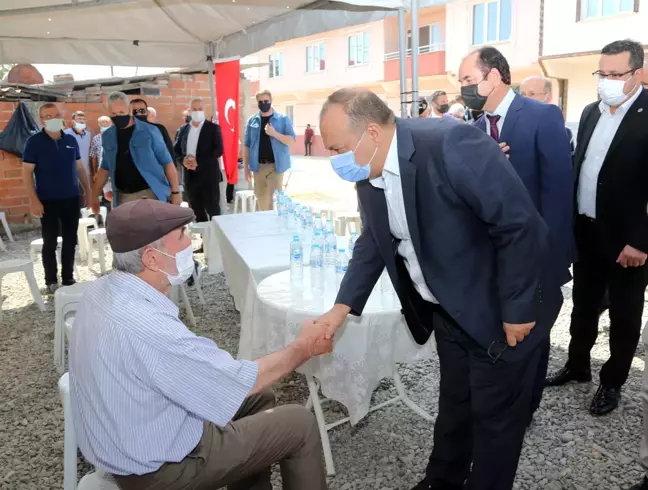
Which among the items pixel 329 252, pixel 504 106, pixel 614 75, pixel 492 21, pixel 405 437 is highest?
pixel 492 21

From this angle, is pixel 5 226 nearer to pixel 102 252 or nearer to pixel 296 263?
pixel 102 252

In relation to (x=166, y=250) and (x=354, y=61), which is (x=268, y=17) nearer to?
(x=166, y=250)

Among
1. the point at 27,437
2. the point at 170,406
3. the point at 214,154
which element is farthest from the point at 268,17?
the point at 170,406

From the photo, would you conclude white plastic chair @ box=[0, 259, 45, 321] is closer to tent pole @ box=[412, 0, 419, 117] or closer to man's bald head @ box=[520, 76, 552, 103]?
tent pole @ box=[412, 0, 419, 117]

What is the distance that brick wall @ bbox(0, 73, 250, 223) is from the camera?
9.16 m

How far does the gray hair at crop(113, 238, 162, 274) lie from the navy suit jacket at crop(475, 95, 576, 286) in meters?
1.63

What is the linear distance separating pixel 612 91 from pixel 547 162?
77cm

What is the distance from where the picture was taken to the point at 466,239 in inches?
66.4

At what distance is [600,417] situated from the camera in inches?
115

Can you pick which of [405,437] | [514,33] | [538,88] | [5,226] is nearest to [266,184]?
[538,88]

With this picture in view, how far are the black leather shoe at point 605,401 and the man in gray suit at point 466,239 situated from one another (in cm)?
137

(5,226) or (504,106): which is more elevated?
(504,106)

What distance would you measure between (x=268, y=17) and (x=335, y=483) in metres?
4.40

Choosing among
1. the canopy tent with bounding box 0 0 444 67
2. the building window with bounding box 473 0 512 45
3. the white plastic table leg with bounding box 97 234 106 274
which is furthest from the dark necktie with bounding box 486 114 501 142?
the building window with bounding box 473 0 512 45
